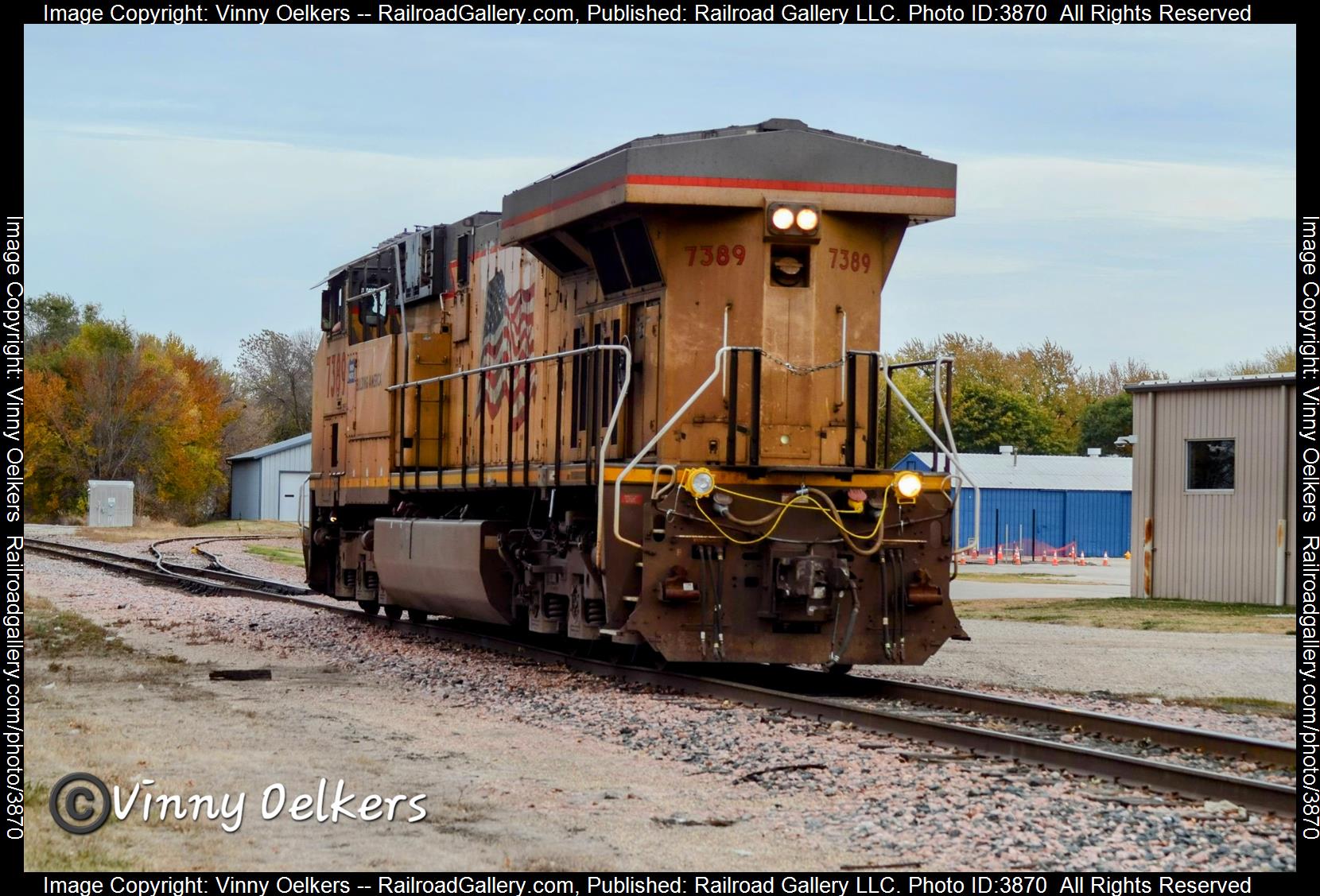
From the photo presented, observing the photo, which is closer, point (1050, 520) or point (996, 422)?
point (1050, 520)

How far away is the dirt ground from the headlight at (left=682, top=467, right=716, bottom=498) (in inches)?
82.3

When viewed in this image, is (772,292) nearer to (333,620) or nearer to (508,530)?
(508,530)

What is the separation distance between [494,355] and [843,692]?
16.8 feet

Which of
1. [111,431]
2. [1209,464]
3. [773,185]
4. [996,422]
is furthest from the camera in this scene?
[996,422]

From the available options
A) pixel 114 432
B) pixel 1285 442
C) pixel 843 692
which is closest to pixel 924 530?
pixel 843 692

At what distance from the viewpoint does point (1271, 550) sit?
68.5 feet

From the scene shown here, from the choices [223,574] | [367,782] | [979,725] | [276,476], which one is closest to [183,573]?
[223,574]

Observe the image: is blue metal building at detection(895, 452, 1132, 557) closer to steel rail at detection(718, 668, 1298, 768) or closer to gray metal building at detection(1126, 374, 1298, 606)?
gray metal building at detection(1126, 374, 1298, 606)

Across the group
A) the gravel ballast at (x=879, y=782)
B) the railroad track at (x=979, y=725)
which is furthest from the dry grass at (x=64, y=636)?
the railroad track at (x=979, y=725)

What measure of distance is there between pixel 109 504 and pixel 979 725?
161 feet

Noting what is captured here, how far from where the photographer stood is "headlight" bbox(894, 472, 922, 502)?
1123 centimetres

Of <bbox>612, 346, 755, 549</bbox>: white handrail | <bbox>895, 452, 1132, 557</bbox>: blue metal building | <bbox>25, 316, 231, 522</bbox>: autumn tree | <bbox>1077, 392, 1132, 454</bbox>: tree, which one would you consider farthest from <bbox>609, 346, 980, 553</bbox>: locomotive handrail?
<bbox>1077, 392, 1132, 454</bbox>: tree

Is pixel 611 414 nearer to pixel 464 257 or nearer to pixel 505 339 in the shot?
pixel 505 339

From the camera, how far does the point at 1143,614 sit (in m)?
20.2
